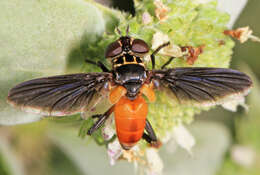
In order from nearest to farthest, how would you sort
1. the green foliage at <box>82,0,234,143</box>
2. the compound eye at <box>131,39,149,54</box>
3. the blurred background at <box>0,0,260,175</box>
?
the compound eye at <box>131,39,149,54</box>
the green foliage at <box>82,0,234,143</box>
the blurred background at <box>0,0,260,175</box>

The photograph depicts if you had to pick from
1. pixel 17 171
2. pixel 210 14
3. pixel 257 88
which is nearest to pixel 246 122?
pixel 257 88

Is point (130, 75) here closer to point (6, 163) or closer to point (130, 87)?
point (130, 87)

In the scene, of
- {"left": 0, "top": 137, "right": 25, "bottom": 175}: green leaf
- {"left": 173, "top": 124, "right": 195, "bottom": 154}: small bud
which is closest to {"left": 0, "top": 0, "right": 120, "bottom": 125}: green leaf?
{"left": 173, "top": 124, "right": 195, "bottom": 154}: small bud

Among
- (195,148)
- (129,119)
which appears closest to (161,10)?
(129,119)

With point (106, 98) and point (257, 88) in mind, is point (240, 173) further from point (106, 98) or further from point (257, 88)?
point (106, 98)

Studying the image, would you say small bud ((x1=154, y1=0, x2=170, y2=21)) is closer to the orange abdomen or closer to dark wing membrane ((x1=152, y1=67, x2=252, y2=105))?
dark wing membrane ((x1=152, y1=67, x2=252, y2=105))

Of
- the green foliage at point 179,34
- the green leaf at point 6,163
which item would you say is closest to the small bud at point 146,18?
the green foliage at point 179,34

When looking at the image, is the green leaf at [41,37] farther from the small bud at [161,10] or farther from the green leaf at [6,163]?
the green leaf at [6,163]
